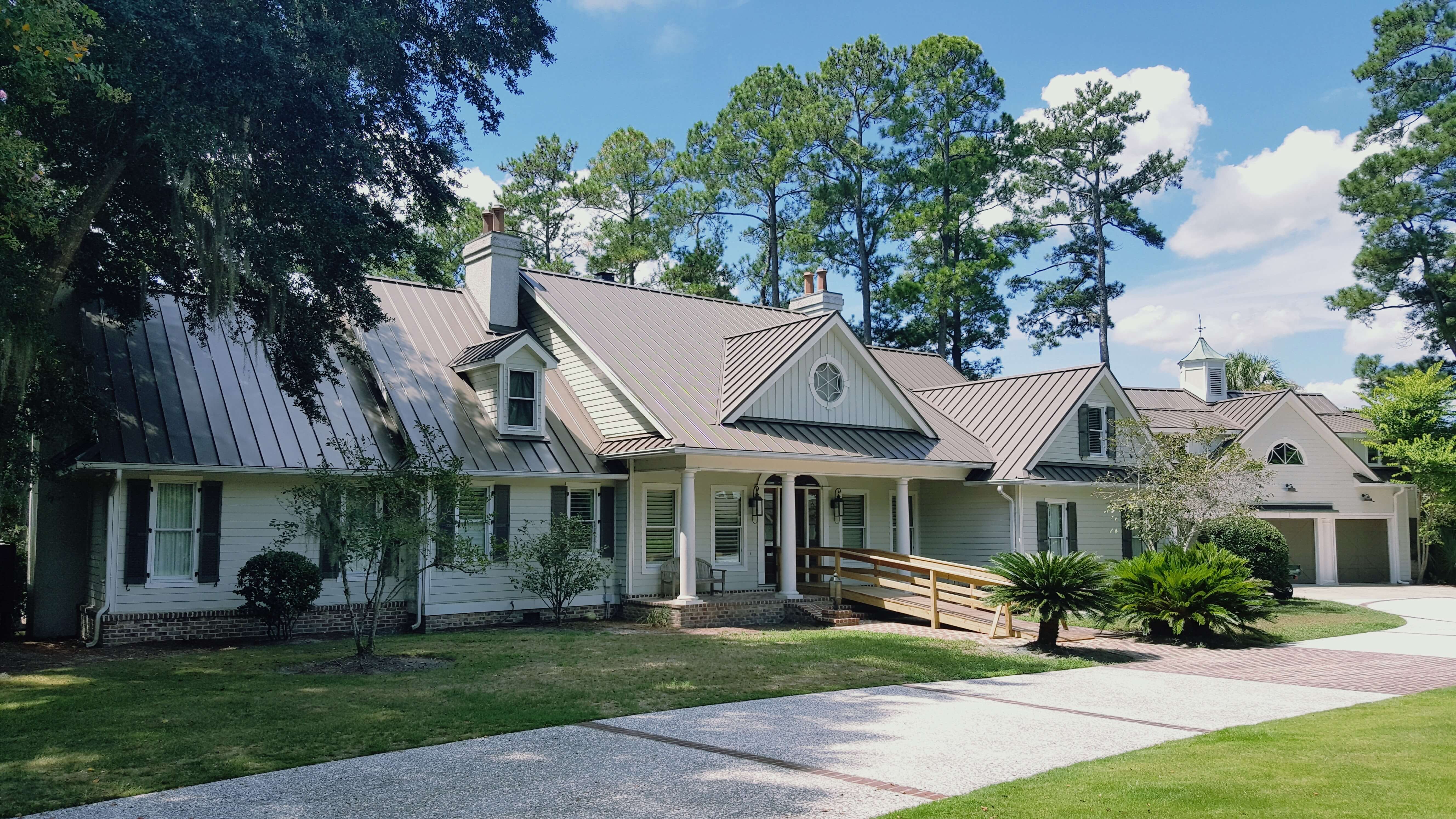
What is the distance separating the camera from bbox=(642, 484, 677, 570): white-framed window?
19.4 m

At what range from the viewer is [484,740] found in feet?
27.9

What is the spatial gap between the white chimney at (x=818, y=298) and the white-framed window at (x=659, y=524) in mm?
8776

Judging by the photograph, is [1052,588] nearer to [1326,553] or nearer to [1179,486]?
[1179,486]

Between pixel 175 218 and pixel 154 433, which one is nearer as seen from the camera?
pixel 175 218

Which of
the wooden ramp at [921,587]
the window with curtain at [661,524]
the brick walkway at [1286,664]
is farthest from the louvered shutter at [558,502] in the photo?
the brick walkway at [1286,664]

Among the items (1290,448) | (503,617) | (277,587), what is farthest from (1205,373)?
(277,587)

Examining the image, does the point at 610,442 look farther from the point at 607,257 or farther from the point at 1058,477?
the point at 607,257

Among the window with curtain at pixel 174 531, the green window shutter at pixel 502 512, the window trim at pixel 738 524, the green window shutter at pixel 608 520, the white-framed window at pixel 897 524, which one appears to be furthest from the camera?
the white-framed window at pixel 897 524

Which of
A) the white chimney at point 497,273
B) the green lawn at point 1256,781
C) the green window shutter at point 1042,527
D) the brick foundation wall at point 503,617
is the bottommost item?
the brick foundation wall at point 503,617

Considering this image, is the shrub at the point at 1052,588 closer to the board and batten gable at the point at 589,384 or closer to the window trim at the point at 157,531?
the board and batten gable at the point at 589,384

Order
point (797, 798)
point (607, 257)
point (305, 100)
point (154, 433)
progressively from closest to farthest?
point (797, 798), point (305, 100), point (154, 433), point (607, 257)

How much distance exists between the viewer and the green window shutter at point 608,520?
19.0 m

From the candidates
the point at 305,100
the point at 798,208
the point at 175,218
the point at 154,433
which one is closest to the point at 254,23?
the point at 305,100

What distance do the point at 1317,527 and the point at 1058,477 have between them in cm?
1362
